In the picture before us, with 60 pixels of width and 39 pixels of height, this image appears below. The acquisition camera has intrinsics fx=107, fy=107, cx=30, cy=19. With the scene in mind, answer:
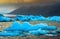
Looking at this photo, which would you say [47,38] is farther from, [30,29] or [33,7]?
[33,7]

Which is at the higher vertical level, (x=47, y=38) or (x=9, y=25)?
(x=9, y=25)

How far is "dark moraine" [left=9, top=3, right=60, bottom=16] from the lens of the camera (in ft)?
4.70

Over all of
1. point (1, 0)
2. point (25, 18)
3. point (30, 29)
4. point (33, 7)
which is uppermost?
point (1, 0)

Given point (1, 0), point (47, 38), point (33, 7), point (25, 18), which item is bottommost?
point (47, 38)

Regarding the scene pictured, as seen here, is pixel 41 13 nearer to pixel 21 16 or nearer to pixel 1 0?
pixel 21 16

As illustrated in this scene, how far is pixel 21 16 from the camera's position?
1430 mm

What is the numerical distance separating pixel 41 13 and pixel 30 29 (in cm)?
26

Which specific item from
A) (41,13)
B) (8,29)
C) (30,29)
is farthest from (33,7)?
(8,29)

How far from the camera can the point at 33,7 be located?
1.44 m

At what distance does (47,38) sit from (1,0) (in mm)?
788

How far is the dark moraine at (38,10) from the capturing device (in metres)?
1.43

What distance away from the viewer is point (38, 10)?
1.43m

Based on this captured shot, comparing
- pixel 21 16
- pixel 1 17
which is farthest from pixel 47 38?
pixel 1 17

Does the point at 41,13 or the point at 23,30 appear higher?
the point at 41,13
